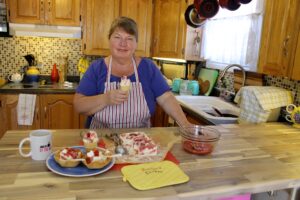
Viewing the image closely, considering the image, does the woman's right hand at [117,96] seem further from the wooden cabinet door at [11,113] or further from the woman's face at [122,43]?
the wooden cabinet door at [11,113]

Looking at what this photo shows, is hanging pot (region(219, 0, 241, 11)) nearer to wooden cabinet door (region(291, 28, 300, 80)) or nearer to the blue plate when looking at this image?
wooden cabinet door (region(291, 28, 300, 80))

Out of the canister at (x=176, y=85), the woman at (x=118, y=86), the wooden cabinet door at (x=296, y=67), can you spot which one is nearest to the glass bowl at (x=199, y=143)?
the woman at (x=118, y=86)

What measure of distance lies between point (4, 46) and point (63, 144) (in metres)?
2.23

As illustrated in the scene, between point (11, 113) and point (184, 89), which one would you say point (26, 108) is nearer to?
point (11, 113)

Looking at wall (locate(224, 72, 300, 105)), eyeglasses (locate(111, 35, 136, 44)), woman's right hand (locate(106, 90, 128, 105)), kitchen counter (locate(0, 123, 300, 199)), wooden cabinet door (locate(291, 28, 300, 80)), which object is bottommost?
kitchen counter (locate(0, 123, 300, 199))

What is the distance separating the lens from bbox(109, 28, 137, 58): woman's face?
1474 mm

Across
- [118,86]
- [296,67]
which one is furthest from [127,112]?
[296,67]

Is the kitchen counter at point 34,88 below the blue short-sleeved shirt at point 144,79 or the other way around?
below

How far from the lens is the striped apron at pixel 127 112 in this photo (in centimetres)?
155

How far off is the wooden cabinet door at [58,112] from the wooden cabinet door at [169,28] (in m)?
1.12

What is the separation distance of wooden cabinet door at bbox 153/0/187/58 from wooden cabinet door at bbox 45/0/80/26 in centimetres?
86

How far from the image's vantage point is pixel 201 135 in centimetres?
123

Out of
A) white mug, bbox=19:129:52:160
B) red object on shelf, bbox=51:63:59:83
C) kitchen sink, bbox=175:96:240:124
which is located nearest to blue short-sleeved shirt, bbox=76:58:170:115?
kitchen sink, bbox=175:96:240:124

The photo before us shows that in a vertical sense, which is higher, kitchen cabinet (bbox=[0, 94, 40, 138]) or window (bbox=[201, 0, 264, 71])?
window (bbox=[201, 0, 264, 71])
